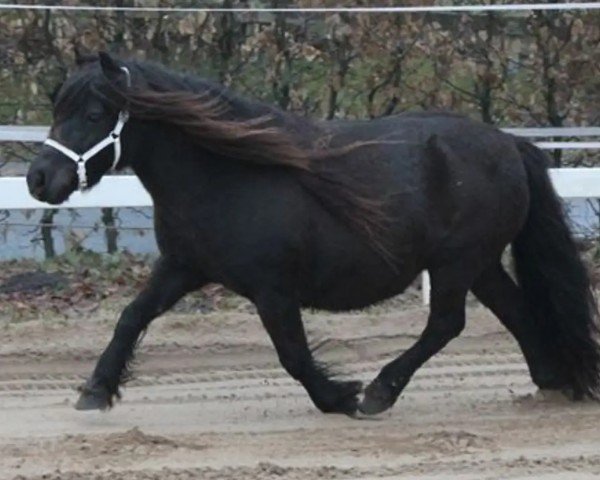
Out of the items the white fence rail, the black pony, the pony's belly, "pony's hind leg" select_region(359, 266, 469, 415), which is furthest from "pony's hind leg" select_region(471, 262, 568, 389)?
the white fence rail

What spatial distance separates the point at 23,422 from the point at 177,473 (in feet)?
4.64

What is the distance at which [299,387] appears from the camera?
874 centimetres

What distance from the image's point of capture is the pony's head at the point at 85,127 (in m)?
7.46

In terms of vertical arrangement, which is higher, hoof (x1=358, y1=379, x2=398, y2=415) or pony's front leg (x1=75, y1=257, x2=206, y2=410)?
pony's front leg (x1=75, y1=257, x2=206, y2=410)

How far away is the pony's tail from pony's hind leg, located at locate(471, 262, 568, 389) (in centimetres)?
4

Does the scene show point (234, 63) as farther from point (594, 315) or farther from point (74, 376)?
point (594, 315)

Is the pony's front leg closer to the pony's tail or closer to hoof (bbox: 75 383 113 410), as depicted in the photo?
hoof (bbox: 75 383 113 410)

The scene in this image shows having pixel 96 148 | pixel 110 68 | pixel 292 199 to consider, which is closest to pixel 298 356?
pixel 292 199

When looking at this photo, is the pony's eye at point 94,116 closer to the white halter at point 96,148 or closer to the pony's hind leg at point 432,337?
the white halter at point 96,148

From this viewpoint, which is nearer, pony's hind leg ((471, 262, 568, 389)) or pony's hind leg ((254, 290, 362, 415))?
pony's hind leg ((254, 290, 362, 415))

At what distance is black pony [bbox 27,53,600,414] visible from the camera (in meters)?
7.56

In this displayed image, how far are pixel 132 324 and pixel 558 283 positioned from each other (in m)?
1.99

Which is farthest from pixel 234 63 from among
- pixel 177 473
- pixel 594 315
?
pixel 177 473

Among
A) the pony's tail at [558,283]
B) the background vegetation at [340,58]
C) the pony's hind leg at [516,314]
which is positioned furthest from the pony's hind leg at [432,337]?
the background vegetation at [340,58]
